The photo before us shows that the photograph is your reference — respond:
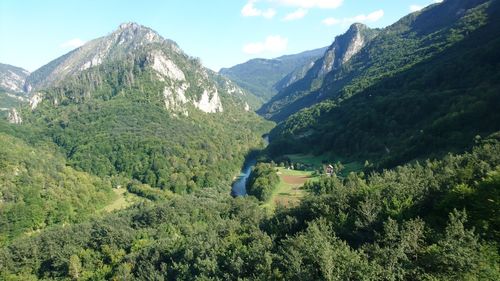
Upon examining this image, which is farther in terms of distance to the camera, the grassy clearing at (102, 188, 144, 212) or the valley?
the grassy clearing at (102, 188, 144, 212)

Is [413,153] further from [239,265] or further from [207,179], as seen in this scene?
[207,179]

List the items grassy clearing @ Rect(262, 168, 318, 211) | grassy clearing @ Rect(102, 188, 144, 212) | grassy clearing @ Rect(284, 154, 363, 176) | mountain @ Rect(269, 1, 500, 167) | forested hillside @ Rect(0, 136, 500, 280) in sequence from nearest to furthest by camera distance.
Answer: forested hillside @ Rect(0, 136, 500, 280)
mountain @ Rect(269, 1, 500, 167)
grassy clearing @ Rect(262, 168, 318, 211)
grassy clearing @ Rect(284, 154, 363, 176)
grassy clearing @ Rect(102, 188, 144, 212)

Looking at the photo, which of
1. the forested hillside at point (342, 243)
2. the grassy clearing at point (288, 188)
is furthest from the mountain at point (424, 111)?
the forested hillside at point (342, 243)

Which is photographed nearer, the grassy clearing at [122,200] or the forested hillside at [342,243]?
the forested hillside at [342,243]

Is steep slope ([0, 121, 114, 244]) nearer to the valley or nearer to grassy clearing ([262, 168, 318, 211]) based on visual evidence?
the valley

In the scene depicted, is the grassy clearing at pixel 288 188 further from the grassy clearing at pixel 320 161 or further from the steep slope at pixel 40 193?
the steep slope at pixel 40 193

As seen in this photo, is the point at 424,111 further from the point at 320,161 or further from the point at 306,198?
the point at 306,198

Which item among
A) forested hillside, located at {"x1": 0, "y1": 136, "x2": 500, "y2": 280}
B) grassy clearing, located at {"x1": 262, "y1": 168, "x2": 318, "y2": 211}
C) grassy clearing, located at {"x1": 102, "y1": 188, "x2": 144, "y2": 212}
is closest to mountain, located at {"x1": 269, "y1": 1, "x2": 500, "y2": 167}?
grassy clearing, located at {"x1": 262, "y1": 168, "x2": 318, "y2": 211}
